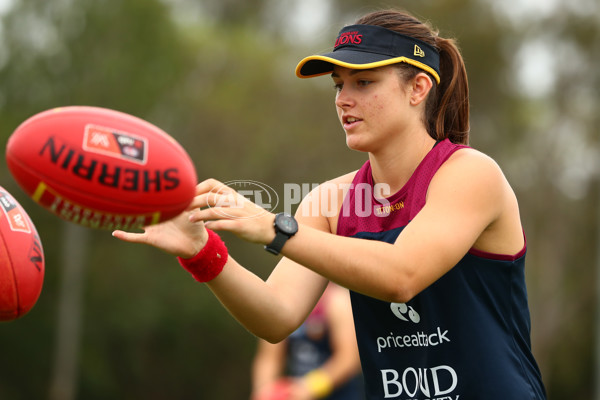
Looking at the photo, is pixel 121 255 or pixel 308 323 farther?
pixel 121 255

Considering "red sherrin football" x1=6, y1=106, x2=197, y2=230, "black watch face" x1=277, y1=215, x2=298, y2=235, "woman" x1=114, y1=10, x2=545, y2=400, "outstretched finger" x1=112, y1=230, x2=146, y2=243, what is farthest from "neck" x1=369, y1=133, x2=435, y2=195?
"outstretched finger" x1=112, y1=230, x2=146, y2=243

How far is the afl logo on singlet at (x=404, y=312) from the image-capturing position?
11.0 feet

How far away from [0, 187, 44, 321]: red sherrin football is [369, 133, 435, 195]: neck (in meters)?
1.52

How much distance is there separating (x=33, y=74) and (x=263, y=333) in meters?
20.7

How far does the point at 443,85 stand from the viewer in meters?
3.66

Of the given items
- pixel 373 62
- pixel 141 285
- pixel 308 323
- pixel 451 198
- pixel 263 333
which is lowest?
pixel 141 285

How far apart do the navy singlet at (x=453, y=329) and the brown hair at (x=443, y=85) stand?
0.55ft

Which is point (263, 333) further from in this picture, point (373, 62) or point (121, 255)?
point (121, 255)

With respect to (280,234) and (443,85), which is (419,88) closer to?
(443,85)

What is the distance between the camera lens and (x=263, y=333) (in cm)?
359

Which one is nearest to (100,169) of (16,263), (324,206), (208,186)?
(208,186)

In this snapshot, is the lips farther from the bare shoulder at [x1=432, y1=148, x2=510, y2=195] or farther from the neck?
the bare shoulder at [x1=432, y1=148, x2=510, y2=195]

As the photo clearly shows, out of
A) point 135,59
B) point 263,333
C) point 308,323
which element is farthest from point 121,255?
point 263,333

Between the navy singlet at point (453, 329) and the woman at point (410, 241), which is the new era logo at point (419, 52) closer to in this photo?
the woman at point (410, 241)
